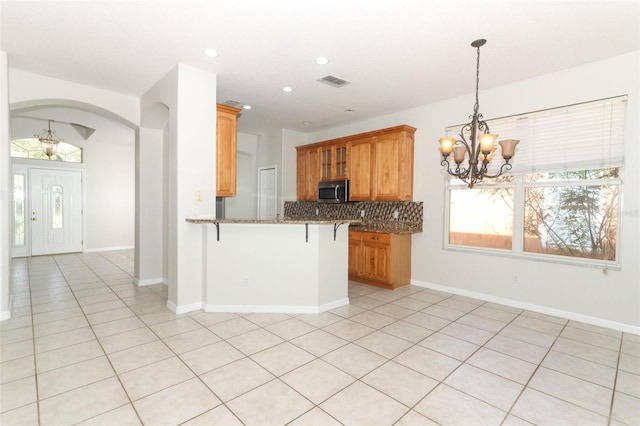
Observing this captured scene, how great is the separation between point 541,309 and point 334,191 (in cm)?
354

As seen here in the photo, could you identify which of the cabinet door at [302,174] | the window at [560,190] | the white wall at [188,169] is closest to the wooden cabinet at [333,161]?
the cabinet door at [302,174]

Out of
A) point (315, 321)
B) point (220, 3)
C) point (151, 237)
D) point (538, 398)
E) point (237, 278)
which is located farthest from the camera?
point (151, 237)

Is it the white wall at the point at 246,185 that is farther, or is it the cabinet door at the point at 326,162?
the white wall at the point at 246,185

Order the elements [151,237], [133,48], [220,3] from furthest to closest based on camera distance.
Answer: [151,237], [133,48], [220,3]

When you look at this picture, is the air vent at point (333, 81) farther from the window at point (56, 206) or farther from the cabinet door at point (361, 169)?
the window at point (56, 206)

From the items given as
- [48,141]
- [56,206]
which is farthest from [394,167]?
[56,206]

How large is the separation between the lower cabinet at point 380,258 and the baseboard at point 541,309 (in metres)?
0.48

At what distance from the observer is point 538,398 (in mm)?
2193

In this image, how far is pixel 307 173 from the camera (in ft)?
21.8

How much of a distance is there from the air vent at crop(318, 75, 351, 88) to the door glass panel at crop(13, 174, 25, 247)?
7.43m

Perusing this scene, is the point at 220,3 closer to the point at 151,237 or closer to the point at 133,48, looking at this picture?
the point at 133,48

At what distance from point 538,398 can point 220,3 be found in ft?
12.3

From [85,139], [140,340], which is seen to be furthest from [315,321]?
[85,139]

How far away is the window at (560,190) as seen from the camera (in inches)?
137
